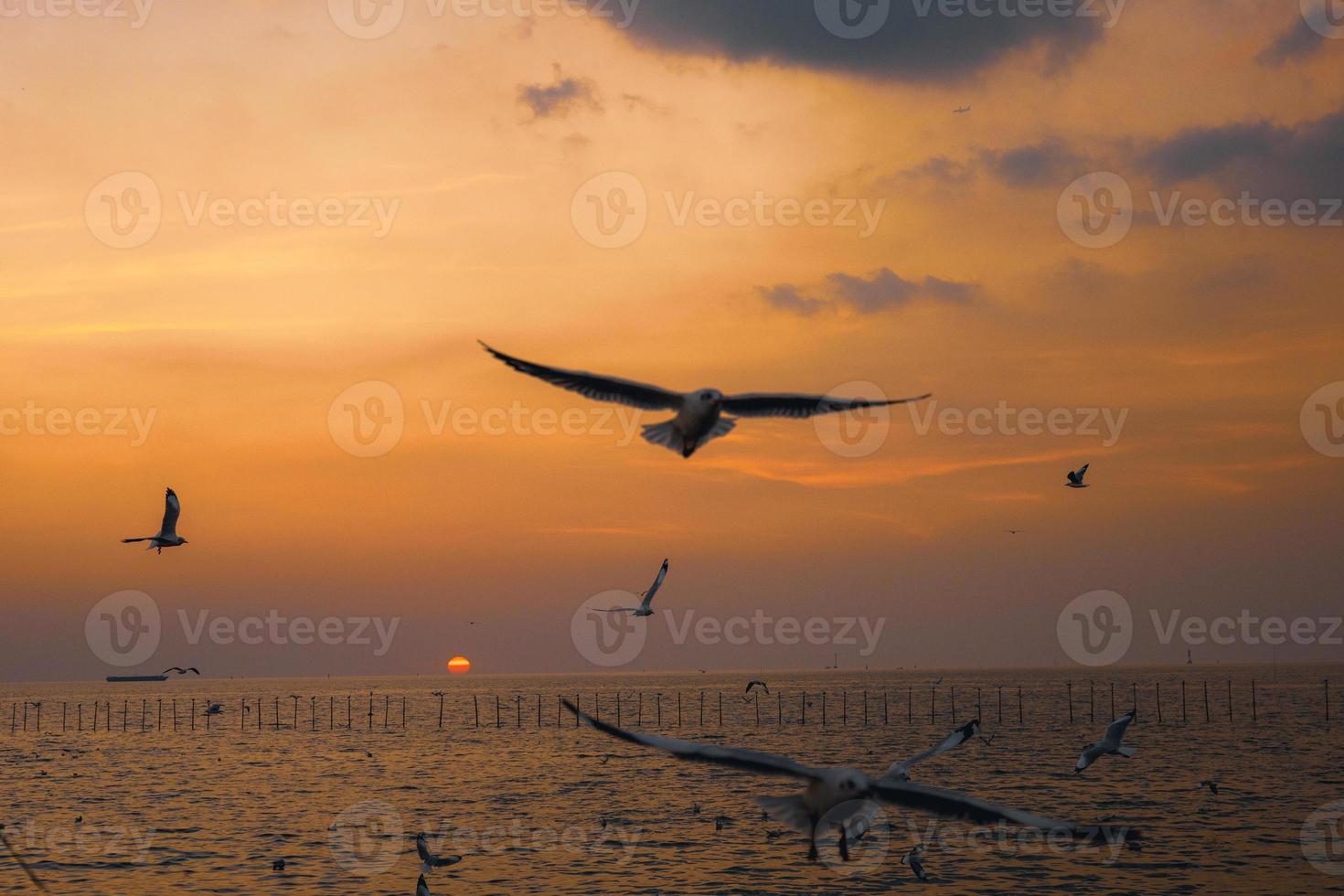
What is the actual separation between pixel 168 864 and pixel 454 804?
20.3 meters

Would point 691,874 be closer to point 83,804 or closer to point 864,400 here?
point 864,400

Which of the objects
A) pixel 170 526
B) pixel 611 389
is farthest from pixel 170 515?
pixel 611 389

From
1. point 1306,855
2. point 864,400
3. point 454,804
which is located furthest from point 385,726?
point 864,400

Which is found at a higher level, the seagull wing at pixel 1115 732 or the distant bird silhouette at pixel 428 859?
the seagull wing at pixel 1115 732

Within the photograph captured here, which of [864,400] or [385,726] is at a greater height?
[864,400]

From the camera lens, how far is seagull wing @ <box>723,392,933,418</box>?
1573 cm

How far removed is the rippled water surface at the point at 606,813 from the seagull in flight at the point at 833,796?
2671cm

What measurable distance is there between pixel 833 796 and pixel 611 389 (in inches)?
216

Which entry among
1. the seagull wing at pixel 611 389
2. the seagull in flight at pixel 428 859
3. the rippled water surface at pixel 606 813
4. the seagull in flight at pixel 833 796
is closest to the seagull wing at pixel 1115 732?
the rippled water surface at pixel 606 813

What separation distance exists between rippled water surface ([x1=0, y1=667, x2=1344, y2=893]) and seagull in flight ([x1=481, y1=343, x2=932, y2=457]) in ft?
88.7

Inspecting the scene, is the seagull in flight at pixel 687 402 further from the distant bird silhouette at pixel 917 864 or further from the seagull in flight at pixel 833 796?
the distant bird silhouette at pixel 917 864

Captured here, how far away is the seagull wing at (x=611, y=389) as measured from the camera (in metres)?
15.5

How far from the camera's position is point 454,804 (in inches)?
2542

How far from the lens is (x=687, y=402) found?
15211 mm
